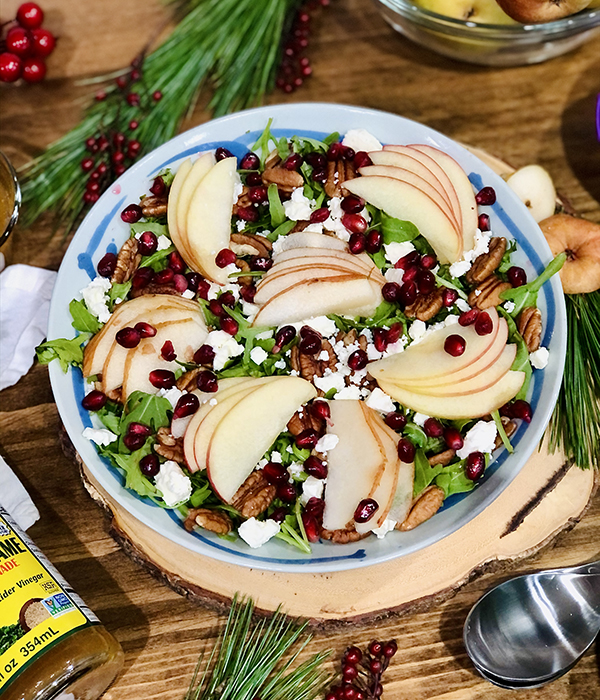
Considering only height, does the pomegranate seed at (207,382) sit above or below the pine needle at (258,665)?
above

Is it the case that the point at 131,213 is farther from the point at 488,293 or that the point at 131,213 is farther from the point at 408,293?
the point at 488,293

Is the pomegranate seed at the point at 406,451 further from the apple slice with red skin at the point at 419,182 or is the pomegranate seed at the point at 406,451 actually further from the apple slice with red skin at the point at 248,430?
the apple slice with red skin at the point at 419,182

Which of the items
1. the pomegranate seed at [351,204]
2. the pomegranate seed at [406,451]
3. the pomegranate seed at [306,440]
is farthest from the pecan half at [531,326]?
the pomegranate seed at [306,440]

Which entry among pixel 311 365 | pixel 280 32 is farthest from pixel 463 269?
pixel 280 32

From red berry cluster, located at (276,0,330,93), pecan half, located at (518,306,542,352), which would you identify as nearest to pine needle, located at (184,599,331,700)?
pecan half, located at (518,306,542,352)

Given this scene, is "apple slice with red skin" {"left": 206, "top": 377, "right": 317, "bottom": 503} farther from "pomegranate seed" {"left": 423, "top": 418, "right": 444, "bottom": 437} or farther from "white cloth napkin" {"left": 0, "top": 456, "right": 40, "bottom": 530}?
"white cloth napkin" {"left": 0, "top": 456, "right": 40, "bottom": 530}

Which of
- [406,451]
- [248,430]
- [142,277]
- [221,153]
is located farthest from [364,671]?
[221,153]

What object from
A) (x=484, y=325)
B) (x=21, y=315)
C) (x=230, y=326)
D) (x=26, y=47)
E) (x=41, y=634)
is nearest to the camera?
(x=41, y=634)
